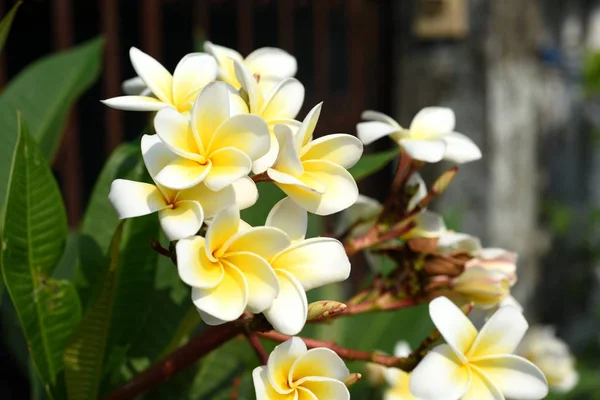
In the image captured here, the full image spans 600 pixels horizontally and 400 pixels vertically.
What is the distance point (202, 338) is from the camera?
41 cm

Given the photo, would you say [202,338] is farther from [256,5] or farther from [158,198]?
[256,5]

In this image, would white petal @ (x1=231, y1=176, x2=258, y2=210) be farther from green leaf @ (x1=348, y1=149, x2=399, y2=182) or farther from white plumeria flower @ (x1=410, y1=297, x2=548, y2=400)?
green leaf @ (x1=348, y1=149, x2=399, y2=182)

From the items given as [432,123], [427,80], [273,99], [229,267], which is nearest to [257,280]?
[229,267]

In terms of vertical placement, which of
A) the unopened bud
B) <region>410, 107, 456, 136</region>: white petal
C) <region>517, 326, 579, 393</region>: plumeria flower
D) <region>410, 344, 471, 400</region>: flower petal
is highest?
<region>410, 107, 456, 136</region>: white petal

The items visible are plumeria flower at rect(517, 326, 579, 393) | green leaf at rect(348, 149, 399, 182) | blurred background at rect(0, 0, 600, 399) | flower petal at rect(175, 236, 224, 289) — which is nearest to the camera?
flower petal at rect(175, 236, 224, 289)

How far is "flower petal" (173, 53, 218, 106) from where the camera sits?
0.40 m

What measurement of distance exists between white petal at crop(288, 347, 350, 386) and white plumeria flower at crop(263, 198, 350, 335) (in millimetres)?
34

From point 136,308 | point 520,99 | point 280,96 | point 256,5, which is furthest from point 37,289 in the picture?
point 520,99

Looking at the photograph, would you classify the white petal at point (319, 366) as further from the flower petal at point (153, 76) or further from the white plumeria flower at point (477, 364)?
the flower petal at point (153, 76)

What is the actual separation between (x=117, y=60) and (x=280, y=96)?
89 centimetres

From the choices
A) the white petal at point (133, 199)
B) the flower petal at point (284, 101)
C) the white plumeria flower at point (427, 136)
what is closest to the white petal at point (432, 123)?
the white plumeria flower at point (427, 136)

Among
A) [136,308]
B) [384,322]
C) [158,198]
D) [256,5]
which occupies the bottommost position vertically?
[384,322]

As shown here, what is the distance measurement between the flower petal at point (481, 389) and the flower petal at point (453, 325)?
14mm

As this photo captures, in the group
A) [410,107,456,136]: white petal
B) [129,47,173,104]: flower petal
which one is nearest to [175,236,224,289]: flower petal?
[129,47,173,104]: flower petal
